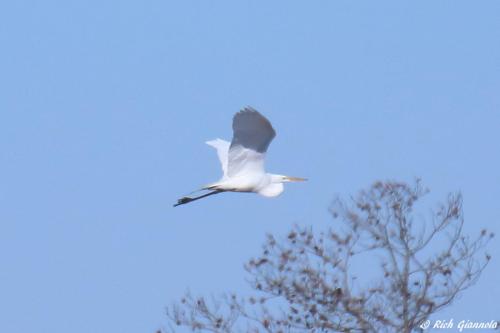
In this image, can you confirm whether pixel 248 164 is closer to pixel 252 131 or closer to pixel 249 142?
pixel 249 142

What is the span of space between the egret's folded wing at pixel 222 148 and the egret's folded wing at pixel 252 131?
3.74 ft

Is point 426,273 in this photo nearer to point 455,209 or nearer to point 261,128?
point 455,209

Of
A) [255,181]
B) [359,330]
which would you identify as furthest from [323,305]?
[255,181]

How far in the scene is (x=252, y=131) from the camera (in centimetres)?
1862

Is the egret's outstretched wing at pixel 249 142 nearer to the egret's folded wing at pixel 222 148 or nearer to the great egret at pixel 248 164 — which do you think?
the great egret at pixel 248 164

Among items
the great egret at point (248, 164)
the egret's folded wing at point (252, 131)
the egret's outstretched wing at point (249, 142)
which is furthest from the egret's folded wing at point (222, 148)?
the egret's folded wing at point (252, 131)

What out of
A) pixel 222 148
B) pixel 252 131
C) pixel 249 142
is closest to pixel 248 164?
pixel 249 142

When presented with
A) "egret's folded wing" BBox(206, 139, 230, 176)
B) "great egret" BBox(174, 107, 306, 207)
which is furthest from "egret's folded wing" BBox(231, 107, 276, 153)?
"egret's folded wing" BBox(206, 139, 230, 176)

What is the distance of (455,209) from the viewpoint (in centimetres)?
1916

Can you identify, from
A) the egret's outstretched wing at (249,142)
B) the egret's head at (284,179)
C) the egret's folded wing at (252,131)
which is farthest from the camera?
the egret's head at (284,179)

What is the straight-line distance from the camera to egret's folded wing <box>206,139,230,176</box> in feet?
66.7

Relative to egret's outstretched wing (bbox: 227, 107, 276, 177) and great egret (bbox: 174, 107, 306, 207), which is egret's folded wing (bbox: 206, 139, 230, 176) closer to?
great egret (bbox: 174, 107, 306, 207)

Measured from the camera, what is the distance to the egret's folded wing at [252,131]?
18172 mm

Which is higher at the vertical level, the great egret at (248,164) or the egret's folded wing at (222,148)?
the egret's folded wing at (222,148)
